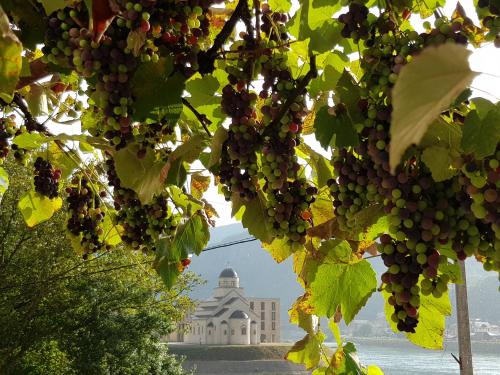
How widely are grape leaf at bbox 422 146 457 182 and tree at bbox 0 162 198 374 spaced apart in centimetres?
1314

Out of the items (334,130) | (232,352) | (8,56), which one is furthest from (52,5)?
(232,352)

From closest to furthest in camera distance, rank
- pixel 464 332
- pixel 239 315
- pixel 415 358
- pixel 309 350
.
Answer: pixel 309 350 < pixel 464 332 < pixel 239 315 < pixel 415 358

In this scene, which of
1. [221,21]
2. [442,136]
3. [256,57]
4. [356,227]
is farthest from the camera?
[221,21]

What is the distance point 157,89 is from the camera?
2.86 ft

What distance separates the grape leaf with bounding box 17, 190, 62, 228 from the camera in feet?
5.85

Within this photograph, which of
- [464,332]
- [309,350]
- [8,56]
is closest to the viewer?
[8,56]

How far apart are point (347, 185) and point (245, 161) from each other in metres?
0.20

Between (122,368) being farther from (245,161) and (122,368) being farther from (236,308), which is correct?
(236,308)

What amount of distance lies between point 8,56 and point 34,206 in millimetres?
1294

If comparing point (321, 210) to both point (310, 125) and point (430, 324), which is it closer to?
point (310, 125)

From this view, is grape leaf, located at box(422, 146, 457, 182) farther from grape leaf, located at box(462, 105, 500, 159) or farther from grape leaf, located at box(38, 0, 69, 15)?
grape leaf, located at box(38, 0, 69, 15)

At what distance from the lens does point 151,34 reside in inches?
33.9

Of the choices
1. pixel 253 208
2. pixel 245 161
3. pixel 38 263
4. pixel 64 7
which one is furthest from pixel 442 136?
pixel 38 263

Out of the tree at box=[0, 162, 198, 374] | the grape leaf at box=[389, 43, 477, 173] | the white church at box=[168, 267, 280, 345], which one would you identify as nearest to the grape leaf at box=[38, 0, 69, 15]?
the grape leaf at box=[389, 43, 477, 173]
